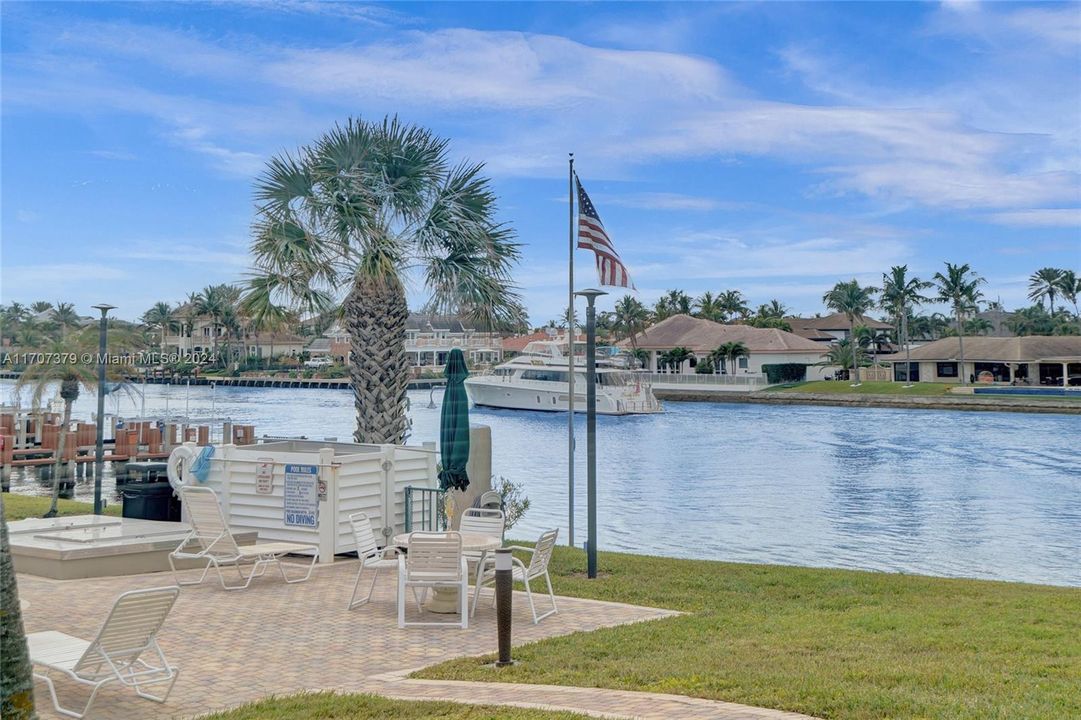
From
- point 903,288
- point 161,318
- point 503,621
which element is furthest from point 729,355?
point 503,621

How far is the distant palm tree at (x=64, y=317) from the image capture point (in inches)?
1238

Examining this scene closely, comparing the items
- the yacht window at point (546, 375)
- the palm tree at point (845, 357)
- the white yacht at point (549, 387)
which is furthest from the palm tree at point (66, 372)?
the palm tree at point (845, 357)

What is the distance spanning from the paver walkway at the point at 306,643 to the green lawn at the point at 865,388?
68.3 meters

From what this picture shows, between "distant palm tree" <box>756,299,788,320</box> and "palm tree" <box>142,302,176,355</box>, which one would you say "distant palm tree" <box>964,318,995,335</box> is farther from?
"palm tree" <box>142,302,176,355</box>

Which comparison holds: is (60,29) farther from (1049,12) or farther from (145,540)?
(1049,12)

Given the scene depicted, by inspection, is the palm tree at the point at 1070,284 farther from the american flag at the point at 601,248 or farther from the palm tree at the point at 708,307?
the american flag at the point at 601,248

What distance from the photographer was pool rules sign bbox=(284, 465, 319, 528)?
454 inches

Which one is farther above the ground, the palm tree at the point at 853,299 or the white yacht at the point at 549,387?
the palm tree at the point at 853,299

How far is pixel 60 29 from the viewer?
13.9 m

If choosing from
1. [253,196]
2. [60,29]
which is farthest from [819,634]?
[60,29]

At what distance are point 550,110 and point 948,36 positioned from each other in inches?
458

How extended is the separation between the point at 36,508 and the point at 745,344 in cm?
7290

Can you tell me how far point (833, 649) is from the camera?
22.4 feet

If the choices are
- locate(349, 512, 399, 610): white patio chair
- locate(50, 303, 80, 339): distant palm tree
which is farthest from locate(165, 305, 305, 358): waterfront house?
locate(349, 512, 399, 610): white patio chair
